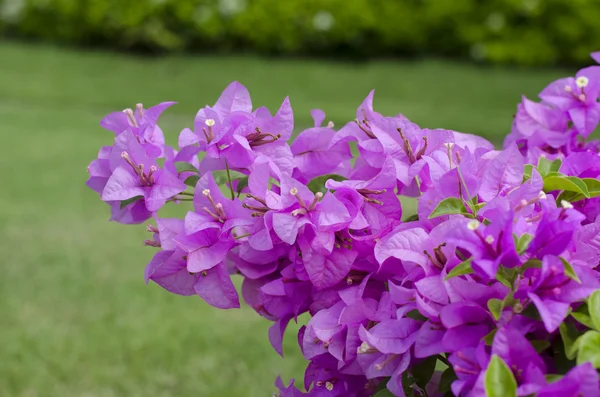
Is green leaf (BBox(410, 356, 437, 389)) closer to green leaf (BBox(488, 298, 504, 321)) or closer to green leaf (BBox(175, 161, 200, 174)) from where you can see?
green leaf (BBox(488, 298, 504, 321))

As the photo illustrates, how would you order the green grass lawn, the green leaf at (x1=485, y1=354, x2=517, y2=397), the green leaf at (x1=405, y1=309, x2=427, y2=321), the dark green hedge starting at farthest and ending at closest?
the dark green hedge < the green grass lawn < the green leaf at (x1=405, y1=309, x2=427, y2=321) < the green leaf at (x1=485, y1=354, x2=517, y2=397)

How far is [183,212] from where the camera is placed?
410 cm

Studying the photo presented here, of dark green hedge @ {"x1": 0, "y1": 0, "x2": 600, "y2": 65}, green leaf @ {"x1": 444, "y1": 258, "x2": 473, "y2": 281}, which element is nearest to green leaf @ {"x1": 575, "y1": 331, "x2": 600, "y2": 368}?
green leaf @ {"x1": 444, "y1": 258, "x2": 473, "y2": 281}

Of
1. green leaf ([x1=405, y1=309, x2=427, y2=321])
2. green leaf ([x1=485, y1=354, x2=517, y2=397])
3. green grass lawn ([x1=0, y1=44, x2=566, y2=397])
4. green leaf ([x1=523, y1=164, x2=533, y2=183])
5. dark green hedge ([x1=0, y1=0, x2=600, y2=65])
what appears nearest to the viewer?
green leaf ([x1=485, y1=354, x2=517, y2=397])

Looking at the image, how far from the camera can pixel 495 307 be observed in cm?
71

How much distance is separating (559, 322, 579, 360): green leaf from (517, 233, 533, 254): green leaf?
8cm

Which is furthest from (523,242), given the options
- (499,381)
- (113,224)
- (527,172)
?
(113,224)

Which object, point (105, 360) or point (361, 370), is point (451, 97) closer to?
point (105, 360)

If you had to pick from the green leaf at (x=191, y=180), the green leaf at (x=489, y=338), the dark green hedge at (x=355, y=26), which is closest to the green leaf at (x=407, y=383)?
the green leaf at (x=489, y=338)

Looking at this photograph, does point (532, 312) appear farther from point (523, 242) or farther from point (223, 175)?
point (223, 175)

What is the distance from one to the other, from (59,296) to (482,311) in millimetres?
2453

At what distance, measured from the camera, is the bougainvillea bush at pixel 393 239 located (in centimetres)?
71

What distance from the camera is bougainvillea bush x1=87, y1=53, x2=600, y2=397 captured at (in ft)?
2.32

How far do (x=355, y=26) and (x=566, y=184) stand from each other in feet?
25.6
